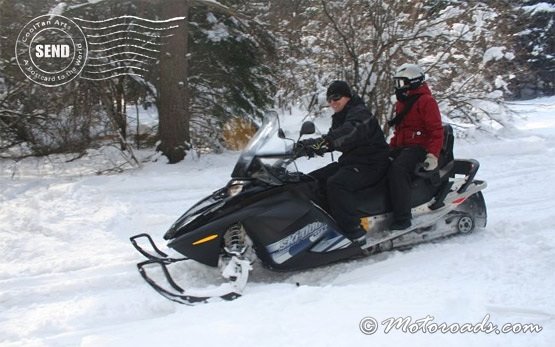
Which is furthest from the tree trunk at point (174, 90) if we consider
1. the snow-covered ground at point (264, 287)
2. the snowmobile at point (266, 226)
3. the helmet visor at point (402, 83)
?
the helmet visor at point (402, 83)

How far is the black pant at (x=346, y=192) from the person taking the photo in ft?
13.2

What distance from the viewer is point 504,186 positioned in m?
6.46

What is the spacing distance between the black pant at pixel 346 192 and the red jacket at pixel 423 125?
504 mm

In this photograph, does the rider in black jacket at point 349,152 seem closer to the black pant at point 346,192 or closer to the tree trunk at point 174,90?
the black pant at point 346,192

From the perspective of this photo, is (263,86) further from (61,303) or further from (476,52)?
(61,303)

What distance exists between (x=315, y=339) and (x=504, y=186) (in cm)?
458

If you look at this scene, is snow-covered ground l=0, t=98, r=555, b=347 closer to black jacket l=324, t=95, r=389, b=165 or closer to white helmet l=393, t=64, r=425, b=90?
black jacket l=324, t=95, r=389, b=165

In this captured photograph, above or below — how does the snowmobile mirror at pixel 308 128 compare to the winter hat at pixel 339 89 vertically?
below

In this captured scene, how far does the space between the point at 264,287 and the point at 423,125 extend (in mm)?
1945

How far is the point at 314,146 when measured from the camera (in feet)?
12.9

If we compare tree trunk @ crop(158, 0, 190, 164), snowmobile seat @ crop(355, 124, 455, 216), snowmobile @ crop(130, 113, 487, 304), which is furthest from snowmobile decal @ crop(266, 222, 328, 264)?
tree trunk @ crop(158, 0, 190, 164)

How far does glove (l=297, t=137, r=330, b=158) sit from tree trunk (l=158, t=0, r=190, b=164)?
483 cm

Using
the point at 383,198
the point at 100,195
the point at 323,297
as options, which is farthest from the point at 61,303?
the point at 100,195

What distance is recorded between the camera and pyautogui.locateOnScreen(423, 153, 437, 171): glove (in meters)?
4.27
